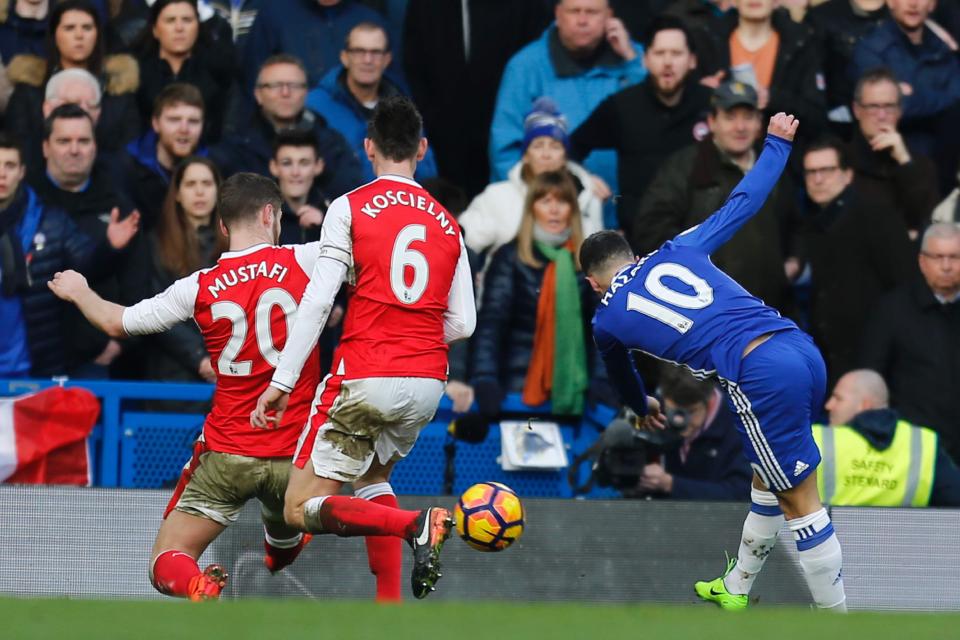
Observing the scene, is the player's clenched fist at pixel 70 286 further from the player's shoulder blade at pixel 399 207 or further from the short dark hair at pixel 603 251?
the short dark hair at pixel 603 251

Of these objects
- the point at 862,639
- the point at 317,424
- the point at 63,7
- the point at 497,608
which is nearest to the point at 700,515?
the point at 317,424

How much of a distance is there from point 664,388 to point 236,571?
8.73 ft

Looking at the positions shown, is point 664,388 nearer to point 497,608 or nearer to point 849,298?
point 849,298

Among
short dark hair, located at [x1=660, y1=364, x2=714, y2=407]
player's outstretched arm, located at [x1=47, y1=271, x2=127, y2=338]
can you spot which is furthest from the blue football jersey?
player's outstretched arm, located at [x1=47, y1=271, x2=127, y2=338]

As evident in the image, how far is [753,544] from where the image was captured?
8.08m

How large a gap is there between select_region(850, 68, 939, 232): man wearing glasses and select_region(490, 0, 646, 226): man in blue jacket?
5.04 ft

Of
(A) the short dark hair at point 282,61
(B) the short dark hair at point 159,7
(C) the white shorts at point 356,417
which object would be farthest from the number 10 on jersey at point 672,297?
(B) the short dark hair at point 159,7

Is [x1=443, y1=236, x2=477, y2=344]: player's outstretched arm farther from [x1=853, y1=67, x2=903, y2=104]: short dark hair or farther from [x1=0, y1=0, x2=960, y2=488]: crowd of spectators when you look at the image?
[x1=853, y1=67, x2=903, y2=104]: short dark hair

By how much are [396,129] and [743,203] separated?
1.61 m

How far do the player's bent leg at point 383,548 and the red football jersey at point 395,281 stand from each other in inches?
24.5

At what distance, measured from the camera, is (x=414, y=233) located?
759 cm

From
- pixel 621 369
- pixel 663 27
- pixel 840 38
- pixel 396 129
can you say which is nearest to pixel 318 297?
pixel 396 129

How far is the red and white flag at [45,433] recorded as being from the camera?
977 cm

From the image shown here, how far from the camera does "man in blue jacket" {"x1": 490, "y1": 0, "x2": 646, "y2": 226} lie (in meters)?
11.2
